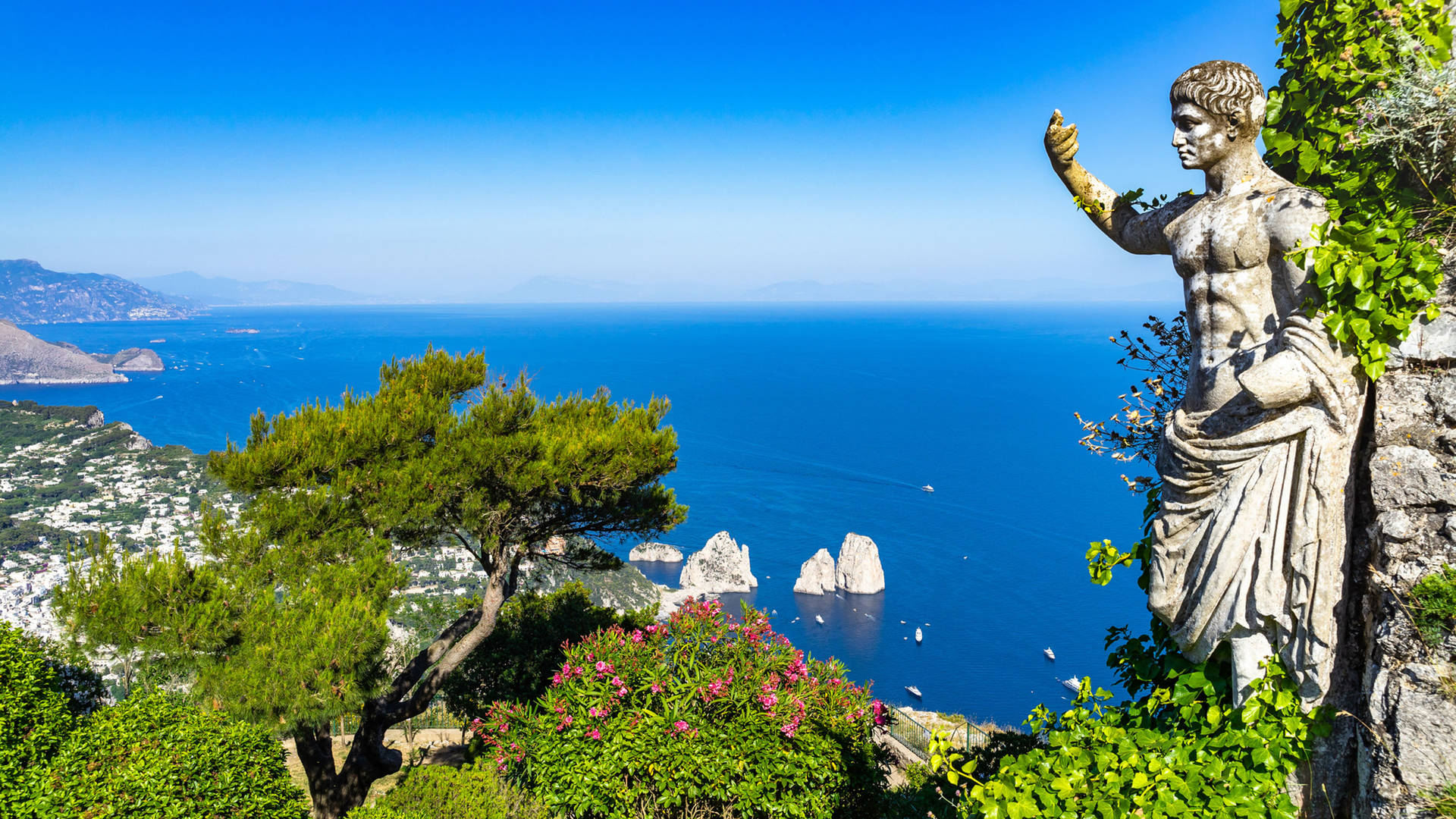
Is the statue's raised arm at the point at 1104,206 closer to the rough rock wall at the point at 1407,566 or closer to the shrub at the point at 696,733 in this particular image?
the rough rock wall at the point at 1407,566

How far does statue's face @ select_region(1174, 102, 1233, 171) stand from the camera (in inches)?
128

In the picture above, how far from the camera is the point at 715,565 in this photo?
51875mm

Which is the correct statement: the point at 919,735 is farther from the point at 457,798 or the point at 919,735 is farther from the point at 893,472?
the point at 893,472

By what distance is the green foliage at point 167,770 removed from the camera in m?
5.19

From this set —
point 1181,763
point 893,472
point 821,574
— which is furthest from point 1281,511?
point 893,472

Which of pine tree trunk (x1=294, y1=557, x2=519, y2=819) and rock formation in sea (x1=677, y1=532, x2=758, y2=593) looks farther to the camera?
rock formation in sea (x1=677, y1=532, x2=758, y2=593)

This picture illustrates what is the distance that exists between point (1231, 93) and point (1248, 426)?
1405mm

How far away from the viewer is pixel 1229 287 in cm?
325

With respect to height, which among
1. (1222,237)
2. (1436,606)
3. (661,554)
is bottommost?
(661,554)

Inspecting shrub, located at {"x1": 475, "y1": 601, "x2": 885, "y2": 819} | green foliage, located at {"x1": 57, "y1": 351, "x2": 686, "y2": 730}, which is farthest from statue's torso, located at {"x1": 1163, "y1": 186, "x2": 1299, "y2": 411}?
green foliage, located at {"x1": 57, "y1": 351, "x2": 686, "y2": 730}

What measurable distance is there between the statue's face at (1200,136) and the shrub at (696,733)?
14.8ft

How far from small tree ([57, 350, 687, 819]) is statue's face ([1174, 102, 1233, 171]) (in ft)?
19.5

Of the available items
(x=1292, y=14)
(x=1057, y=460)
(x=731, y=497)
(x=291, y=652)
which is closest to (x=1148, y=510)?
(x=1292, y=14)

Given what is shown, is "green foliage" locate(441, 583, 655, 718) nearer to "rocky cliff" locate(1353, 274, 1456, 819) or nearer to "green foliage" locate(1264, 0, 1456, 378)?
"rocky cliff" locate(1353, 274, 1456, 819)
